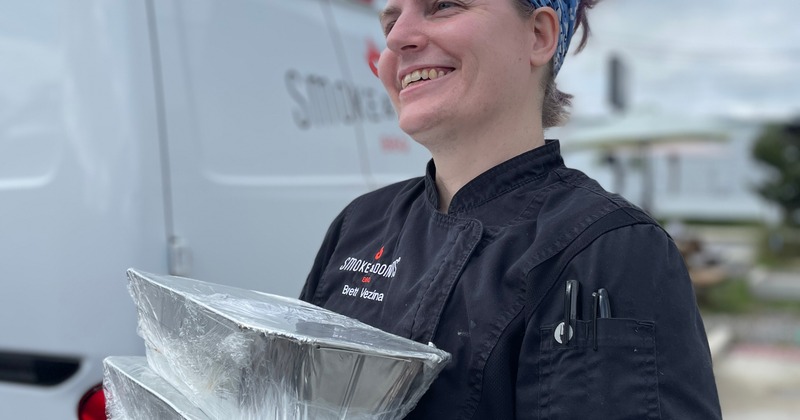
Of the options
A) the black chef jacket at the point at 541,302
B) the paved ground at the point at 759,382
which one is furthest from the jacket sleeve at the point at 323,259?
the paved ground at the point at 759,382

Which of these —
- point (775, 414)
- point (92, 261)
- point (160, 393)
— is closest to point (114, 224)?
point (92, 261)

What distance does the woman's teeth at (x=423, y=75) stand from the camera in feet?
4.41

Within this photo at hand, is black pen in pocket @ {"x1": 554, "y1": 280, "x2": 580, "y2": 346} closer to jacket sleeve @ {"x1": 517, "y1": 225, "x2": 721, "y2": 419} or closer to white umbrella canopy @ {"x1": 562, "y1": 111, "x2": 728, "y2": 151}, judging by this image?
jacket sleeve @ {"x1": 517, "y1": 225, "x2": 721, "y2": 419}

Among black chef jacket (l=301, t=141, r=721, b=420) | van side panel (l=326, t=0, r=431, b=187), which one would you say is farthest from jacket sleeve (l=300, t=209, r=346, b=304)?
van side panel (l=326, t=0, r=431, b=187)

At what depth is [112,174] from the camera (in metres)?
1.94

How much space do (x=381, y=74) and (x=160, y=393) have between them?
0.65 meters

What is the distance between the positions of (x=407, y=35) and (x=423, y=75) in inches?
2.8

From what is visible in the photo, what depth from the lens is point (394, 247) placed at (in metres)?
1.41

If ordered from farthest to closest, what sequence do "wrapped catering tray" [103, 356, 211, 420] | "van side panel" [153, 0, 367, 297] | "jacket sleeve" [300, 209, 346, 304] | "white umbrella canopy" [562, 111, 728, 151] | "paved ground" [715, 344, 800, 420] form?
"white umbrella canopy" [562, 111, 728, 151]
"paved ground" [715, 344, 800, 420]
"van side panel" [153, 0, 367, 297]
"jacket sleeve" [300, 209, 346, 304]
"wrapped catering tray" [103, 356, 211, 420]

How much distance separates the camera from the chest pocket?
1.05m

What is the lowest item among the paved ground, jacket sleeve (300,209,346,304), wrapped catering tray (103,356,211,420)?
the paved ground

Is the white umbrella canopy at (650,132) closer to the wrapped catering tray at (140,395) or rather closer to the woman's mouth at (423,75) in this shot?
the woman's mouth at (423,75)

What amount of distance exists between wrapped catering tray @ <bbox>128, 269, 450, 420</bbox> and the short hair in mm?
504

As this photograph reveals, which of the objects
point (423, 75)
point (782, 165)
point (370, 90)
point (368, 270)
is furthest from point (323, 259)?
point (782, 165)
